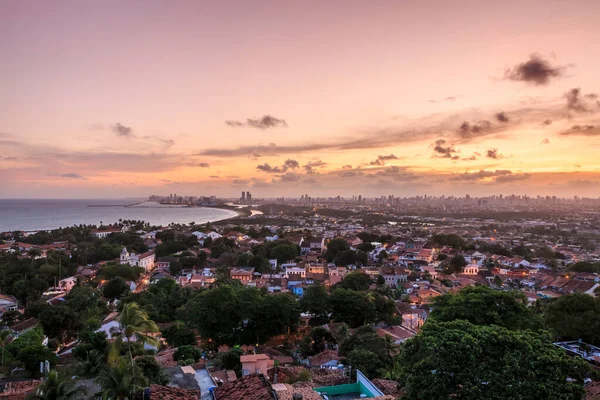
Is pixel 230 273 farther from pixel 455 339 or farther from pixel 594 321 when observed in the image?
pixel 455 339

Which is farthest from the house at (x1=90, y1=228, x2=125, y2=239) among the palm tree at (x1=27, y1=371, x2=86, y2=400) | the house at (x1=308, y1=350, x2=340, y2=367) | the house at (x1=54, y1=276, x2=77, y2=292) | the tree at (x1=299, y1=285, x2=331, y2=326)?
the palm tree at (x1=27, y1=371, x2=86, y2=400)

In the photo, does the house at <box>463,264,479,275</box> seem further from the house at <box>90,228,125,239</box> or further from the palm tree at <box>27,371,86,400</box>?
the house at <box>90,228,125,239</box>

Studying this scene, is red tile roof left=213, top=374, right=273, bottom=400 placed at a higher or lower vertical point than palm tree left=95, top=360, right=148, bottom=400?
lower

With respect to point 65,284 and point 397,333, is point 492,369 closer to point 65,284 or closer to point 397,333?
point 397,333

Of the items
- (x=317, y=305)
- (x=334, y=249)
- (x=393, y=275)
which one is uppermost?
(x=317, y=305)

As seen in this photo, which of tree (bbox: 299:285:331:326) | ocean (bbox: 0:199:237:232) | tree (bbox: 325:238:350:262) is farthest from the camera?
ocean (bbox: 0:199:237:232)

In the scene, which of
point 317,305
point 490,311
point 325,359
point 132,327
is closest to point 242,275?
point 317,305
